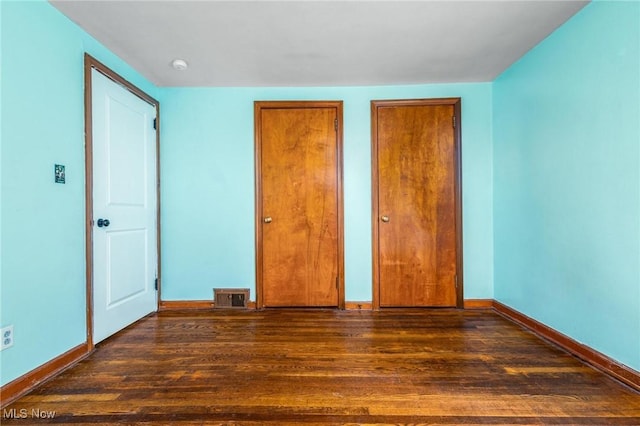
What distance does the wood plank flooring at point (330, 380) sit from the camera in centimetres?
141

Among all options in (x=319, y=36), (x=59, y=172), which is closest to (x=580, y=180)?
(x=319, y=36)

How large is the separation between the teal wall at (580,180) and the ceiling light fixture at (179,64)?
2.75 meters

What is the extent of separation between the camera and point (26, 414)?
1436 mm

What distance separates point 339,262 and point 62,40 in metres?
2.61

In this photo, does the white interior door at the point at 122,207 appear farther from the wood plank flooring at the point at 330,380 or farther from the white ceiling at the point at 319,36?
the white ceiling at the point at 319,36

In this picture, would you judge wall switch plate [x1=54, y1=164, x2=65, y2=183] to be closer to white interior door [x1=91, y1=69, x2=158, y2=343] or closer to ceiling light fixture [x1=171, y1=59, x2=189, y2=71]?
white interior door [x1=91, y1=69, x2=158, y2=343]

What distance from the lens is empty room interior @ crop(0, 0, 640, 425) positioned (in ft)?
5.17

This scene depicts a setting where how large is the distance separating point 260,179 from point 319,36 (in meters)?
1.37

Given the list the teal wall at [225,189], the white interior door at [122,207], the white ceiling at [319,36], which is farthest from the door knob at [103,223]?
the white ceiling at [319,36]

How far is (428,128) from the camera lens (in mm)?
2922

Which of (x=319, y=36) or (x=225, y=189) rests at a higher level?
(x=319, y=36)

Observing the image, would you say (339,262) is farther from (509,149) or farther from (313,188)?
(509,149)

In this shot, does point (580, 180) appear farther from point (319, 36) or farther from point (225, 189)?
point (225, 189)

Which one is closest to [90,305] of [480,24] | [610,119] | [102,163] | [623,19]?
[102,163]
